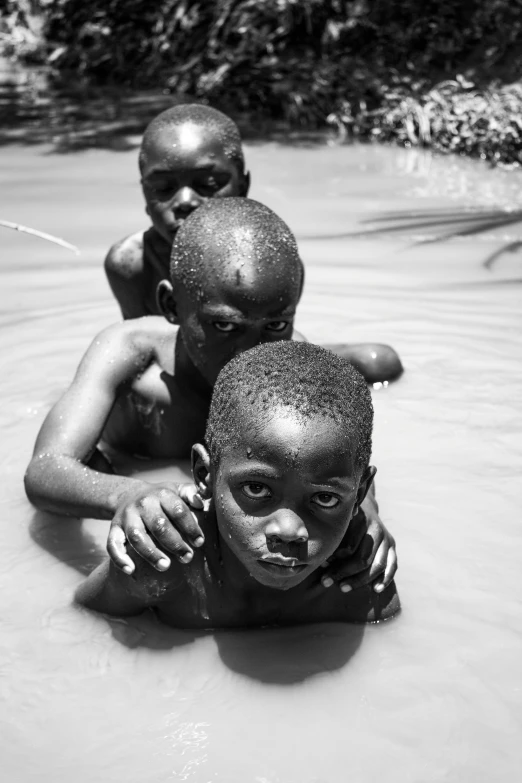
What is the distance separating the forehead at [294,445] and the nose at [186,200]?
216 centimetres

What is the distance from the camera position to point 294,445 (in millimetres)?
2736

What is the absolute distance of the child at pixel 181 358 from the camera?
3.40m

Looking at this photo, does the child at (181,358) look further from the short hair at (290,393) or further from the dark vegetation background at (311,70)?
the dark vegetation background at (311,70)

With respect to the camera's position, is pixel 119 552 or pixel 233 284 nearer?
pixel 119 552

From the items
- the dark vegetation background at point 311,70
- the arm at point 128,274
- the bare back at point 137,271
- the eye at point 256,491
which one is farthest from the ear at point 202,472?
the dark vegetation background at point 311,70

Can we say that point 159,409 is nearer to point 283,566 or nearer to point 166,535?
point 166,535

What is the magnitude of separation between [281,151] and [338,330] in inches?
166

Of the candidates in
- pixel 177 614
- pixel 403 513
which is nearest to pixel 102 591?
pixel 177 614

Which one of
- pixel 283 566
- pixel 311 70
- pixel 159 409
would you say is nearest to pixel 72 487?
pixel 159 409

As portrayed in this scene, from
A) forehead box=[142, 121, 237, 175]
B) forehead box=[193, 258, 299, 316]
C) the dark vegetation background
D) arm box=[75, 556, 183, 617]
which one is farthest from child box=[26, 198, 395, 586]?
the dark vegetation background

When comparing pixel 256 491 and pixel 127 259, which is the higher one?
pixel 256 491

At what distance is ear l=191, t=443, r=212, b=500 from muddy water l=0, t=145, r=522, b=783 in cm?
45

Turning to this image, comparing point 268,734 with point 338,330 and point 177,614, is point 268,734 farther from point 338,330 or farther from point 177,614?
point 338,330

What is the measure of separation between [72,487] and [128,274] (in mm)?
1962
